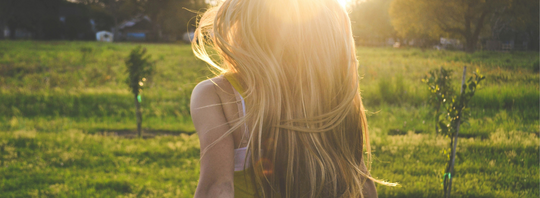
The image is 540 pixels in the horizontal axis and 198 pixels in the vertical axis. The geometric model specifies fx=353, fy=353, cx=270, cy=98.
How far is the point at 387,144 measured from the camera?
6156 mm

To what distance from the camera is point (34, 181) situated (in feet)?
16.2

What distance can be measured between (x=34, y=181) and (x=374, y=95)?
8.34m

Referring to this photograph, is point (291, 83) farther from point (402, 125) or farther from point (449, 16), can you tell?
point (402, 125)

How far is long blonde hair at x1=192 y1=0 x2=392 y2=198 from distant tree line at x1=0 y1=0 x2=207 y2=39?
45118mm

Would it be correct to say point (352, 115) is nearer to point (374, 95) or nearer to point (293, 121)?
point (293, 121)

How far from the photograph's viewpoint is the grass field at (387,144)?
4.53 m

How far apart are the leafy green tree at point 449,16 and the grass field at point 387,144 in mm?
350

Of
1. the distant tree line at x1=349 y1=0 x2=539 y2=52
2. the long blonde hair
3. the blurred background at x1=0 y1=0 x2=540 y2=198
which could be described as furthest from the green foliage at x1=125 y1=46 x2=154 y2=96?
the long blonde hair

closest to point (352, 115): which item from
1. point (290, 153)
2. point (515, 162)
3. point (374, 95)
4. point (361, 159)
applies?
point (361, 159)

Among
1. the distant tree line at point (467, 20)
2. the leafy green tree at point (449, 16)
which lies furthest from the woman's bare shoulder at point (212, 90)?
the leafy green tree at point (449, 16)

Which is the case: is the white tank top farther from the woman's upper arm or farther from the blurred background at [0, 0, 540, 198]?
the blurred background at [0, 0, 540, 198]

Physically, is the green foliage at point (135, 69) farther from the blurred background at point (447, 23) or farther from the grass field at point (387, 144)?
the blurred background at point (447, 23)

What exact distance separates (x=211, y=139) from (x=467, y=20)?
4950 millimetres

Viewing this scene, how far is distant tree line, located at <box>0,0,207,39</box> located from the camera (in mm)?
42688
